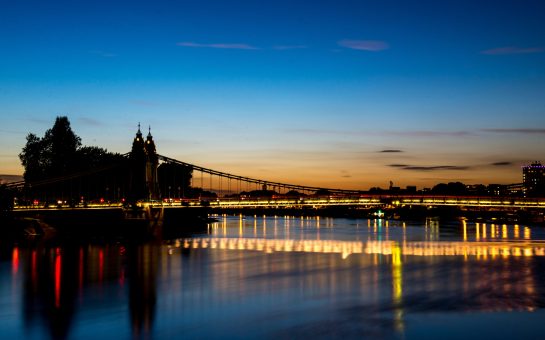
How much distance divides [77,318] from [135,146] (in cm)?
7135

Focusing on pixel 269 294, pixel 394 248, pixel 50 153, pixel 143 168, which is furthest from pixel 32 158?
pixel 269 294

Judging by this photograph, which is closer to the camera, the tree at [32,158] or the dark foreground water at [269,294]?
the dark foreground water at [269,294]

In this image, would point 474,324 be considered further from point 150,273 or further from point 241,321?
point 150,273

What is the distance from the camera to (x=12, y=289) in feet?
109

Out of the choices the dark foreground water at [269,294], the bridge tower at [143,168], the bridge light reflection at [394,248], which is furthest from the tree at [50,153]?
the dark foreground water at [269,294]

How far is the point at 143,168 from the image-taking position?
3698 inches

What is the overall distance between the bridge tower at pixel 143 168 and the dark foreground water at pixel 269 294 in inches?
1416

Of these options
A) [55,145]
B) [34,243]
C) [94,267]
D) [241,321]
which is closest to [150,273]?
[94,267]

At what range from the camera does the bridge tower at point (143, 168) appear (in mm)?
89562

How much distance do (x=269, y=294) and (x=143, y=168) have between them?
64.9m

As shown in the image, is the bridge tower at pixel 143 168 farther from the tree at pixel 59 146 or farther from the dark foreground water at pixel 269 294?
the dark foreground water at pixel 269 294

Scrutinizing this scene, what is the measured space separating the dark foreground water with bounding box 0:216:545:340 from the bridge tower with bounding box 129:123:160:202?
3597cm

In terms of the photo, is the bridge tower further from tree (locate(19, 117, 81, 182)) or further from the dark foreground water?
the dark foreground water

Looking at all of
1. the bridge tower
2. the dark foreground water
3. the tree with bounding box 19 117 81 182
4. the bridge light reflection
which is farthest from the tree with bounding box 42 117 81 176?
the dark foreground water
